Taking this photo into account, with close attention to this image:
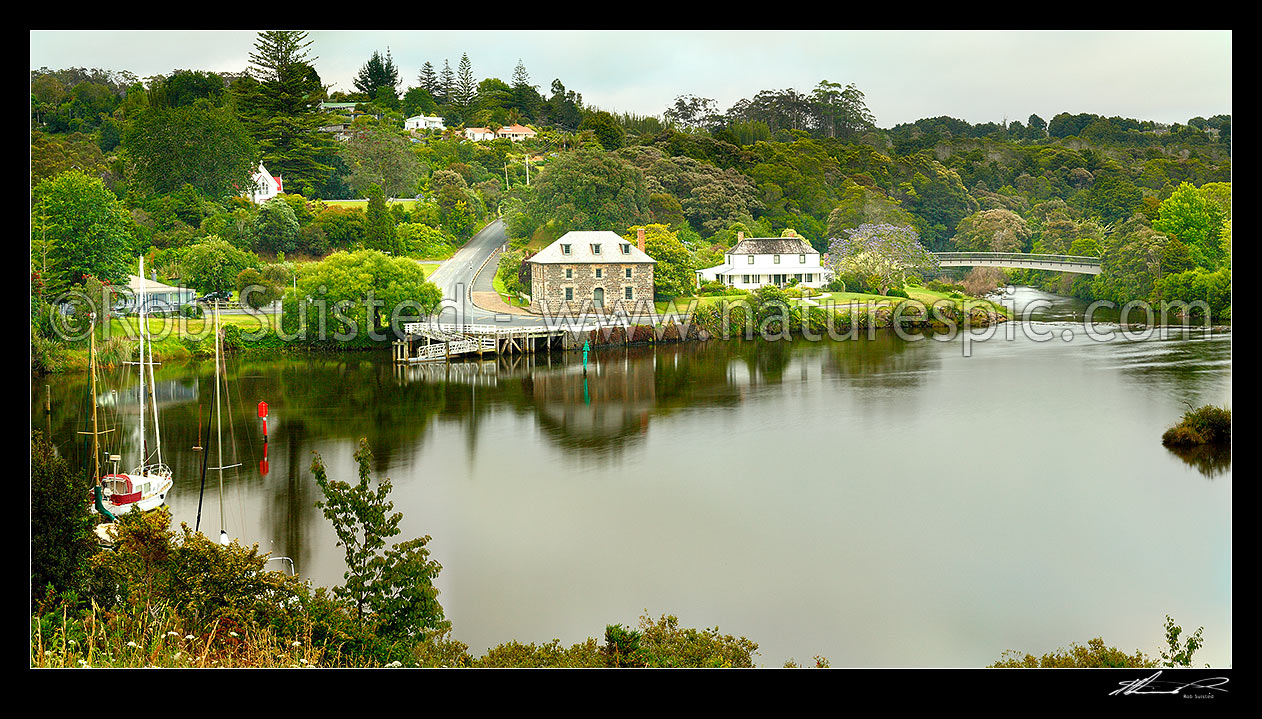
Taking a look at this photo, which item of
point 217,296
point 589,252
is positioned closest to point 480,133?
point 589,252

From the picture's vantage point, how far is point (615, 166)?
29.5 metres

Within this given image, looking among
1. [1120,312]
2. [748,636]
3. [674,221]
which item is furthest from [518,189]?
[748,636]

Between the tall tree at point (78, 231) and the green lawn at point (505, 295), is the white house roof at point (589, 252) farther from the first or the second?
the tall tree at point (78, 231)

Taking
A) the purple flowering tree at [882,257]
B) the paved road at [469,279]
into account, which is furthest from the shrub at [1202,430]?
the purple flowering tree at [882,257]

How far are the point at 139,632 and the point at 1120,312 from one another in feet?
80.5

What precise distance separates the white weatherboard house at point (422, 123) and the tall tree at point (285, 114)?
5917 millimetres

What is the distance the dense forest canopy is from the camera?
88.7 feet

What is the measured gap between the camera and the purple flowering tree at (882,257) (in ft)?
92.1

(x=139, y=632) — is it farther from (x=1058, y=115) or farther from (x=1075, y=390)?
(x=1058, y=115)

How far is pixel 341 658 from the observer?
5340 millimetres

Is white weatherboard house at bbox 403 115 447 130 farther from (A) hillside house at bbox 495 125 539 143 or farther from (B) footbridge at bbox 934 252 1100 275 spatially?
(B) footbridge at bbox 934 252 1100 275

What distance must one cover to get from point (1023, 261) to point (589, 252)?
12.9 m

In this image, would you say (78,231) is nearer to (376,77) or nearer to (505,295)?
(505,295)
